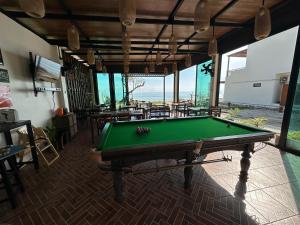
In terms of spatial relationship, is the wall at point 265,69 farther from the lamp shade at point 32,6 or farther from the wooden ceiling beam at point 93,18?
the lamp shade at point 32,6

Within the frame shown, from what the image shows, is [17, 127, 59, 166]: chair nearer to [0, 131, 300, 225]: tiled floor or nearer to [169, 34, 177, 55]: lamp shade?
[0, 131, 300, 225]: tiled floor

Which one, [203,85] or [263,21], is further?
[203,85]

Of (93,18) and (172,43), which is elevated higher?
(93,18)

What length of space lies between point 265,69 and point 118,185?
452 inches

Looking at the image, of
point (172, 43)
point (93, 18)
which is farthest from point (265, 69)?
point (93, 18)

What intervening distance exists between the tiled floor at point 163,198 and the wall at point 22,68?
1272 mm

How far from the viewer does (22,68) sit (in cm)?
294

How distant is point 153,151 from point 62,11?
3.33 metres

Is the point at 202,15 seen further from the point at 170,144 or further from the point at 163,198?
the point at 163,198

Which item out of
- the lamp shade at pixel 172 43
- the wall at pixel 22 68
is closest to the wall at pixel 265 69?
the lamp shade at pixel 172 43

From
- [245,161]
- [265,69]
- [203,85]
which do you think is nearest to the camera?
[245,161]

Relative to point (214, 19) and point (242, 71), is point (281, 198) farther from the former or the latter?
point (242, 71)

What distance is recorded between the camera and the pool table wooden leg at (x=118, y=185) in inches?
65.5

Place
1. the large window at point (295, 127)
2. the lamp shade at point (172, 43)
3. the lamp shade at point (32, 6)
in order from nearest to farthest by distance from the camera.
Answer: the lamp shade at point (32, 6)
the lamp shade at point (172, 43)
the large window at point (295, 127)
